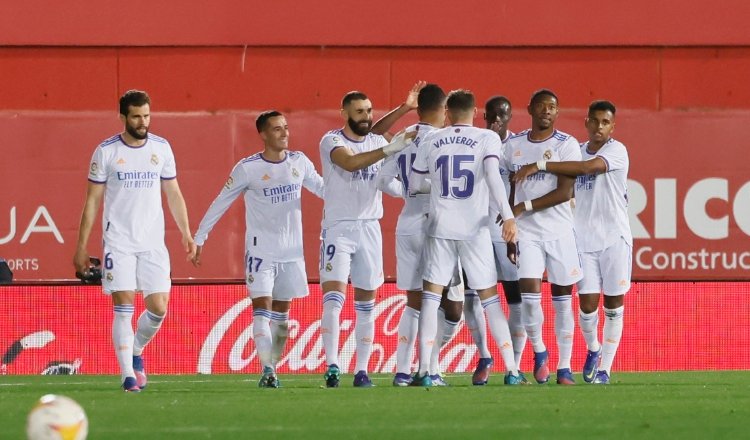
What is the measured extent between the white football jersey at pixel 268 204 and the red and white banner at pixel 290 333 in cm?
282

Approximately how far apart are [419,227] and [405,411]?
231cm

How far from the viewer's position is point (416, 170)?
9.98 metres

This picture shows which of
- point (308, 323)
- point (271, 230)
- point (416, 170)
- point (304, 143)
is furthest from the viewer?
point (304, 143)

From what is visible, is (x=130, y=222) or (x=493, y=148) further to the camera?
(x=130, y=222)

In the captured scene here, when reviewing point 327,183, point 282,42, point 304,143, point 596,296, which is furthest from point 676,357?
point 282,42

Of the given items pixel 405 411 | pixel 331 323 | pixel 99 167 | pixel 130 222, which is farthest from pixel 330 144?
pixel 405 411

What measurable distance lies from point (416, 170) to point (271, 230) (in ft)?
3.97

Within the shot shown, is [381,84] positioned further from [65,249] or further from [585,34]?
[65,249]

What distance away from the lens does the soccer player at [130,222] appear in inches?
385

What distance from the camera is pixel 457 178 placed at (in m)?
9.77

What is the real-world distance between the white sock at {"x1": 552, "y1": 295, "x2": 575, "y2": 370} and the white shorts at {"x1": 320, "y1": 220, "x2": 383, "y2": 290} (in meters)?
1.24

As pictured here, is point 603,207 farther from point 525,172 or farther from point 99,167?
point 99,167

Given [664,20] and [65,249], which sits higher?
[664,20]

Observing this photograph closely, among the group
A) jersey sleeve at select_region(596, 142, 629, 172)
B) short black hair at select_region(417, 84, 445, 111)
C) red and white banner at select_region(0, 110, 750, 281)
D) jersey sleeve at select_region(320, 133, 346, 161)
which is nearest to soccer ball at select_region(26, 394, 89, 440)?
jersey sleeve at select_region(320, 133, 346, 161)
